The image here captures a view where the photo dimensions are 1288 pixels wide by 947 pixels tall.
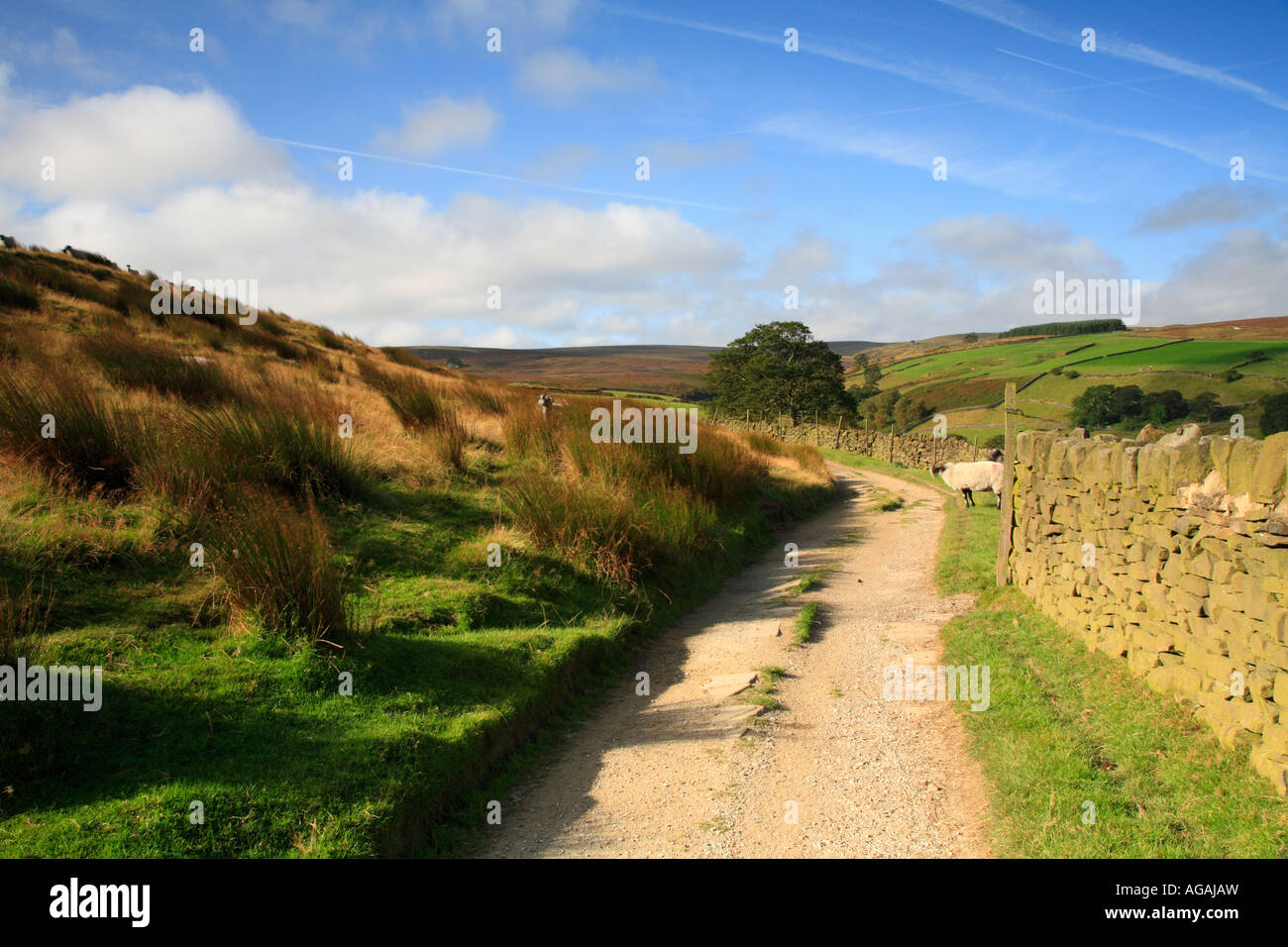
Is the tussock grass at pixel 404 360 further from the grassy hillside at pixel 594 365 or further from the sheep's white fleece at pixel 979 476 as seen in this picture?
the grassy hillside at pixel 594 365

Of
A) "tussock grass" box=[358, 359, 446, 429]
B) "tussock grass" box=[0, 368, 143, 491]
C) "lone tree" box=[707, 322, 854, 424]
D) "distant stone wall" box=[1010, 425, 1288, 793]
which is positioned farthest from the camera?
"lone tree" box=[707, 322, 854, 424]

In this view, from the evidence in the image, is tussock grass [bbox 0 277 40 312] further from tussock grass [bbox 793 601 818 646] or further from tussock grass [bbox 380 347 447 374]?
tussock grass [bbox 793 601 818 646]

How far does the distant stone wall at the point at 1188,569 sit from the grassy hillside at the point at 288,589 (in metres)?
Answer: 4.23

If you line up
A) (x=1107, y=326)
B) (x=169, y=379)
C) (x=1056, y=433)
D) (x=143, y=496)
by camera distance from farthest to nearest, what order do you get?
(x=1107, y=326) < (x=169, y=379) < (x=1056, y=433) < (x=143, y=496)

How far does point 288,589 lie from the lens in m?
5.09

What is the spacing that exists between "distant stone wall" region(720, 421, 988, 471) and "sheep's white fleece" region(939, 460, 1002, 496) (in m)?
7.39

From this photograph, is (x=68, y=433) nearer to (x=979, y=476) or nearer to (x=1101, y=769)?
(x=1101, y=769)

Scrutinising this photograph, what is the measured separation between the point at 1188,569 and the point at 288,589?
19.8ft

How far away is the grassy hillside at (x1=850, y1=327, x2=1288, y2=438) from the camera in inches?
1054

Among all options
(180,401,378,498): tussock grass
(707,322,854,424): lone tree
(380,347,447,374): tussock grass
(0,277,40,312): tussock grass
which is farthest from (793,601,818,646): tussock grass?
(707,322,854,424): lone tree

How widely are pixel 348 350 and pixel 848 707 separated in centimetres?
2282
